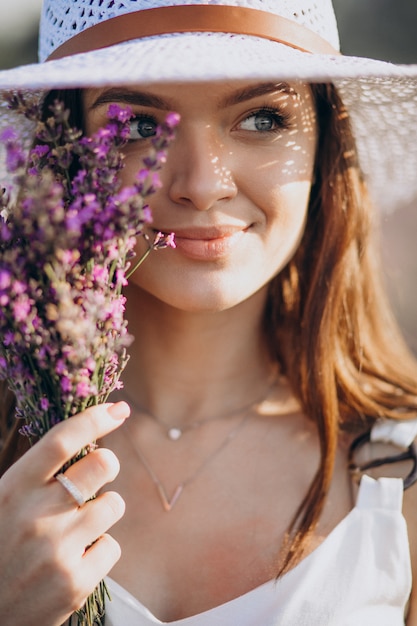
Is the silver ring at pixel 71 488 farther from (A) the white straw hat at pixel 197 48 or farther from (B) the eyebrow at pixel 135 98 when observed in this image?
(B) the eyebrow at pixel 135 98

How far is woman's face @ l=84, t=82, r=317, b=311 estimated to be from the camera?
79.9 inches

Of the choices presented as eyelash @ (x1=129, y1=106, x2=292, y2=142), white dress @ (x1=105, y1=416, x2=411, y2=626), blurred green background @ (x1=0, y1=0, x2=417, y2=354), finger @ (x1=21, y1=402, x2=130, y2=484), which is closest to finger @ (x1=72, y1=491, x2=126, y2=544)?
finger @ (x1=21, y1=402, x2=130, y2=484)

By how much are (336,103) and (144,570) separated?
159 cm

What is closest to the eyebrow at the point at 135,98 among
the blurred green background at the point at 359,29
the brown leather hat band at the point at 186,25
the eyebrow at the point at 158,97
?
the eyebrow at the point at 158,97

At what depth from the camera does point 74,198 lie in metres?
1.61

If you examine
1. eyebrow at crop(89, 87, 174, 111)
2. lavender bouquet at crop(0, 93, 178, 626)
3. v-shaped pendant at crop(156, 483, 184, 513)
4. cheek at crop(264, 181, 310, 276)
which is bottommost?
v-shaped pendant at crop(156, 483, 184, 513)

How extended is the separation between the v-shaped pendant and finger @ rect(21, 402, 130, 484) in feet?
3.11

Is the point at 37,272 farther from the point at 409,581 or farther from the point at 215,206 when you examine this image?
the point at 409,581

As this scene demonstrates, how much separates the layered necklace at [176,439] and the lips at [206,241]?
772mm

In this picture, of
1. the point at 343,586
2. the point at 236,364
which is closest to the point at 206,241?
the point at 236,364

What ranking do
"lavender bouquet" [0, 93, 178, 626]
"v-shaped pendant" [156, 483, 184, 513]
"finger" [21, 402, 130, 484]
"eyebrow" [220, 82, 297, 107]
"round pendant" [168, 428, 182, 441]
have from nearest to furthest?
"lavender bouquet" [0, 93, 178, 626], "finger" [21, 402, 130, 484], "eyebrow" [220, 82, 297, 107], "v-shaped pendant" [156, 483, 184, 513], "round pendant" [168, 428, 182, 441]

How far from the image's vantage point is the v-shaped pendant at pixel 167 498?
8.14 feet

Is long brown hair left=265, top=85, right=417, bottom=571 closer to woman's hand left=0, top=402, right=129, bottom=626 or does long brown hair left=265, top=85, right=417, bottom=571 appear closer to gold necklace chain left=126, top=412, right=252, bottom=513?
gold necklace chain left=126, top=412, right=252, bottom=513

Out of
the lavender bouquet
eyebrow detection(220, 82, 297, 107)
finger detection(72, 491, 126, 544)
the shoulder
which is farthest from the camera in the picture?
the shoulder
